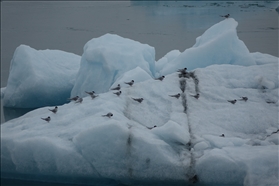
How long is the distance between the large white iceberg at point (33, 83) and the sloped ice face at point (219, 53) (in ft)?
7.63

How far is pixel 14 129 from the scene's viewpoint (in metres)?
6.05

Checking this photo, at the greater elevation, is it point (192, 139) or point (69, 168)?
point (192, 139)

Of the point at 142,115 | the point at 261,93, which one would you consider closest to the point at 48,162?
the point at 142,115

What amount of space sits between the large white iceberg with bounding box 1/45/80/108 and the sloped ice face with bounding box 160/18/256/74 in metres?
2.33

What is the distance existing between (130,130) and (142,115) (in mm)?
734

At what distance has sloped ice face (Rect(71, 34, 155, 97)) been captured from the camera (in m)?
8.83

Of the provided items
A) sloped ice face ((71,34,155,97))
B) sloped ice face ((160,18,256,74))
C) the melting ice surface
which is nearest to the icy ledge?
the melting ice surface

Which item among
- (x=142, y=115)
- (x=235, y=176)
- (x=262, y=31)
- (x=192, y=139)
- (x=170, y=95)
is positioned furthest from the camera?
(x=262, y=31)

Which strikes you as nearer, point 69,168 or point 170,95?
point 69,168

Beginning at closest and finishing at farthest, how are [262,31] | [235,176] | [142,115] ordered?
[235,176] → [142,115] → [262,31]

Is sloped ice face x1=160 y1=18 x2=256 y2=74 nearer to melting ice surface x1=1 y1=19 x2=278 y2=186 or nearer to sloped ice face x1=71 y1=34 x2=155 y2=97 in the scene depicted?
sloped ice face x1=71 y1=34 x2=155 y2=97

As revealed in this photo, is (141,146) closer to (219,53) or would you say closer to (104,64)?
(104,64)

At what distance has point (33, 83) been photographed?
875 centimetres

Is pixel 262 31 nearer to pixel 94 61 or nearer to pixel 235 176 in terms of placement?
pixel 94 61
